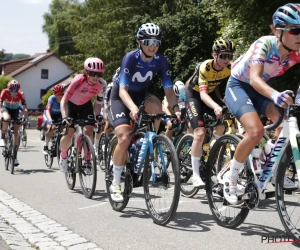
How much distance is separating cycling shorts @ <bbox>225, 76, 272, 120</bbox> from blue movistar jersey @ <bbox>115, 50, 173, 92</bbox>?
138 cm

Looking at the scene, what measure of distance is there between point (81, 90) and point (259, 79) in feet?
14.4

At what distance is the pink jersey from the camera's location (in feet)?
28.2

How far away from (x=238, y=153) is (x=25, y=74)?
264ft

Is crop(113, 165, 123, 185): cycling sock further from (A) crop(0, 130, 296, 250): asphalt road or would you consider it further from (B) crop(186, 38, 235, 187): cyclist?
(B) crop(186, 38, 235, 187): cyclist

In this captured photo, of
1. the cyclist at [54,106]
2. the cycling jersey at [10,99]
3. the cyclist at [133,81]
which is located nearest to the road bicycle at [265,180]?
the cyclist at [133,81]

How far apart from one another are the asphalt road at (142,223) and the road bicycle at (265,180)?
0.21m

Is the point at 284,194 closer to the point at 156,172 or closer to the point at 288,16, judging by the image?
the point at 288,16

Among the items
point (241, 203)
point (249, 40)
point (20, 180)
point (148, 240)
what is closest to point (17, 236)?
point (148, 240)

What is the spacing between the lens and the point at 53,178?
10891 mm

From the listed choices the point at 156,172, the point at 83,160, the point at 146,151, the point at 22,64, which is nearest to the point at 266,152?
the point at 156,172

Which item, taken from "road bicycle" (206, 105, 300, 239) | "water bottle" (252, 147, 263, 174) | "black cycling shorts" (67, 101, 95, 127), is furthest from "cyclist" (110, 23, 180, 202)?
"black cycling shorts" (67, 101, 95, 127)

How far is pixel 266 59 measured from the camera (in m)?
5.13

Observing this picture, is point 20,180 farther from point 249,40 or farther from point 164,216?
point 249,40

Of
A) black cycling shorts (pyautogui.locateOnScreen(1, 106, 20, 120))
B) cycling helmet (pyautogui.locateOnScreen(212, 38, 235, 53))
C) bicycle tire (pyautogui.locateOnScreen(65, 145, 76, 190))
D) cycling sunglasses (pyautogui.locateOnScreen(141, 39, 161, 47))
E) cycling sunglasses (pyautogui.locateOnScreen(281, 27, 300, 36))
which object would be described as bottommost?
bicycle tire (pyautogui.locateOnScreen(65, 145, 76, 190))
